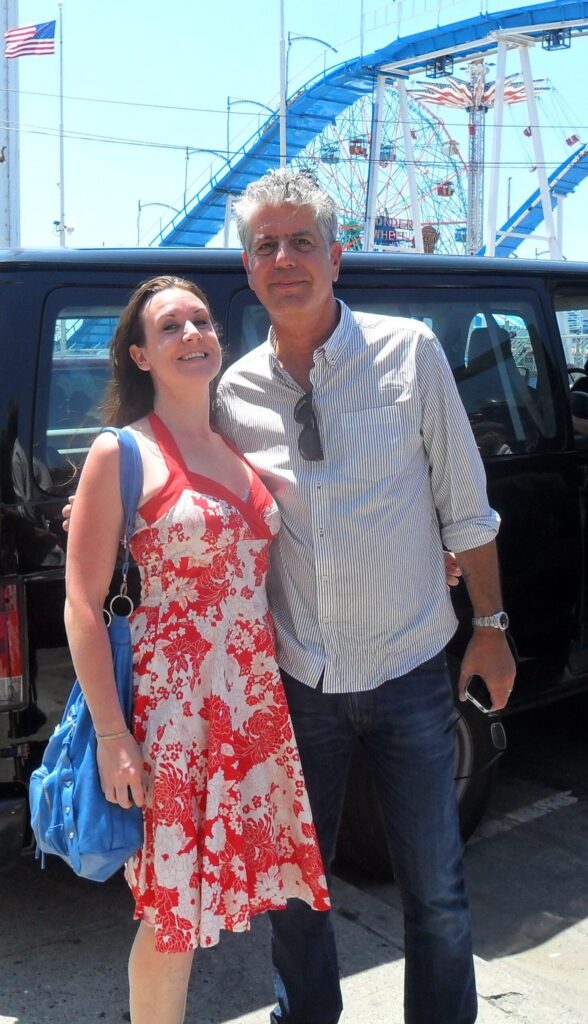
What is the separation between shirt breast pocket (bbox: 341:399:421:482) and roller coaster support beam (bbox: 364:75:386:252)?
31.5m

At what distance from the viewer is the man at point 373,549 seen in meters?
2.09

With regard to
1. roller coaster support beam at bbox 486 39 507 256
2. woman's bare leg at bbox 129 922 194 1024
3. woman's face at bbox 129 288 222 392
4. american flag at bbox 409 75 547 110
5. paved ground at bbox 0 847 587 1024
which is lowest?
paved ground at bbox 0 847 587 1024

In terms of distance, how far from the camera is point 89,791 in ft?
6.23

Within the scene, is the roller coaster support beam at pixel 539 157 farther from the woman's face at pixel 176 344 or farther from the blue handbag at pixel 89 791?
the blue handbag at pixel 89 791

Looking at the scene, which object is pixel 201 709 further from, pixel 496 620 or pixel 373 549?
pixel 496 620

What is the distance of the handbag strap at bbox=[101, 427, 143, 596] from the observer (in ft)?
6.27

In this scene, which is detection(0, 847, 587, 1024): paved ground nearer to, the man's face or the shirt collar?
the shirt collar

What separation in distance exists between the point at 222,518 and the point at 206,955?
1626 mm

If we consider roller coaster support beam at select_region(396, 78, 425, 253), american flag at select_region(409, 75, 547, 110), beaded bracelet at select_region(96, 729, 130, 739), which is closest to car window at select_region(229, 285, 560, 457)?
beaded bracelet at select_region(96, 729, 130, 739)

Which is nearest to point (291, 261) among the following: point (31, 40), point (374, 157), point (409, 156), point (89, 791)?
point (89, 791)

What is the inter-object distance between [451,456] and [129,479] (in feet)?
2.17

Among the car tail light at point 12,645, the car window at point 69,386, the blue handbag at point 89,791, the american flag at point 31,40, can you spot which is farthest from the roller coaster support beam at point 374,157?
the blue handbag at point 89,791

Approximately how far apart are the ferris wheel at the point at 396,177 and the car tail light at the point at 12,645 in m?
37.8

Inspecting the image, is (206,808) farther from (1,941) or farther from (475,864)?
(475,864)
